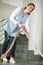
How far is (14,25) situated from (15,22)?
0.09 m

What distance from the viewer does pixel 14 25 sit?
263cm

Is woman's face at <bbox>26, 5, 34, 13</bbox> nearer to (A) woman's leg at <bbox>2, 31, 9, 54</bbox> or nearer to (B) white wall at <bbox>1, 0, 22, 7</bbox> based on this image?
(B) white wall at <bbox>1, 0, 22, 7</bbox>

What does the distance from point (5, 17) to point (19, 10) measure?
40 centimetres

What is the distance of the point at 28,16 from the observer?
2.76 metres

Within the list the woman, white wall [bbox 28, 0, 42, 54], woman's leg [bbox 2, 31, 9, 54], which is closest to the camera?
the woman

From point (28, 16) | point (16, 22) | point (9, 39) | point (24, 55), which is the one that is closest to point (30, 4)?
point (28, 16)

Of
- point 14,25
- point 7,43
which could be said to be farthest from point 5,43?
point 14,25

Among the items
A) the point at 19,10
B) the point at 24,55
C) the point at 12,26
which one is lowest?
the point at 24,55

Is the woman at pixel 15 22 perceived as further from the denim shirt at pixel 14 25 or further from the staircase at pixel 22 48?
the staircase at pixel 22 48

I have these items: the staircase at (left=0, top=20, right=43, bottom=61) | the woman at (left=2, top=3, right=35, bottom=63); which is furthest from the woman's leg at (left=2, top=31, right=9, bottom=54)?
the staircase at (left=0, top=20, right=43, bottom=61)

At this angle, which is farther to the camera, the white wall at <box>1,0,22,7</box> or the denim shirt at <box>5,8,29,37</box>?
the white wall at <box>1,0,22,7</box>

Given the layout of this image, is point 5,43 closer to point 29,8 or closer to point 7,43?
point 7,43

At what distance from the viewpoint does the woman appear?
2601 millimetres

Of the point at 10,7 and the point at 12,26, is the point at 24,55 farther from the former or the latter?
the point at 10,7
